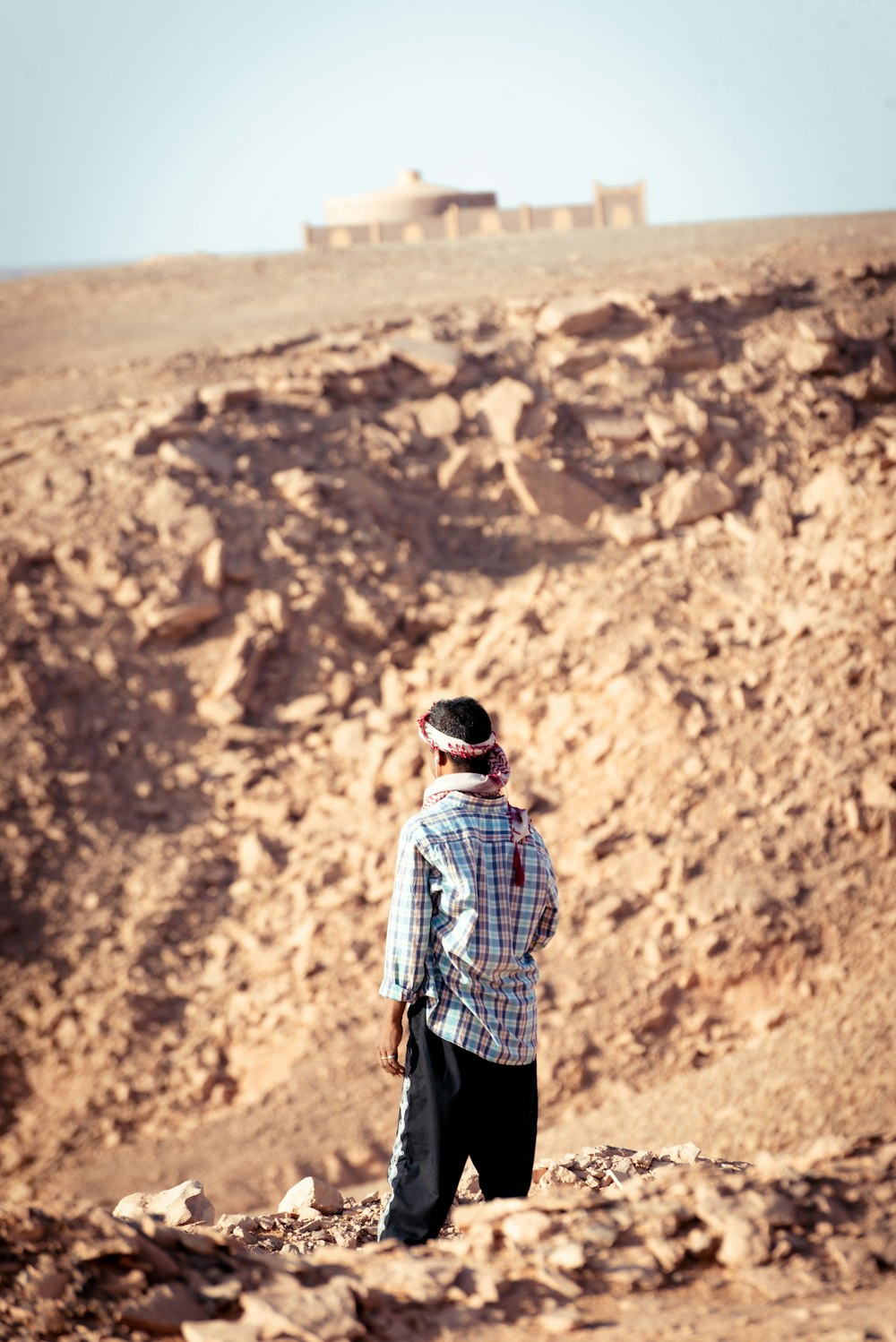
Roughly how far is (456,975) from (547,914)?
10.6 inches

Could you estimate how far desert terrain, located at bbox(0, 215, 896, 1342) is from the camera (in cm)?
300

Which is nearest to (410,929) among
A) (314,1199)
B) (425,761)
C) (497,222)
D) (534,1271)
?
(534,1271)

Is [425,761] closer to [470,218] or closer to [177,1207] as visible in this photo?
[177,1207]

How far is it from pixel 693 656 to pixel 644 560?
1208 mm

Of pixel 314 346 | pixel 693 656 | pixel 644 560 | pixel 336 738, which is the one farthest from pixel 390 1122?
pixel 314 346

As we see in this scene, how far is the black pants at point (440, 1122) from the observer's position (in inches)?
89.8

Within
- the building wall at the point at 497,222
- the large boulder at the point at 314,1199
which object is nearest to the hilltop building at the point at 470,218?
the building wall at the point at 497,222

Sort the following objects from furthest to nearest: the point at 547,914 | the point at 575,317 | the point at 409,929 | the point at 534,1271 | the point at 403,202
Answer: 1. the point at 403,202
2. the point at 575,317
3. the point at 547,914
4. the point at 409,929
5. the point at 534,1271

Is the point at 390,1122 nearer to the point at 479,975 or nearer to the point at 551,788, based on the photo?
the point at 551,788

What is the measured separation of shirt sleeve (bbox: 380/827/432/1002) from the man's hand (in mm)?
48

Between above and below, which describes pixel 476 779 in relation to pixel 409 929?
above

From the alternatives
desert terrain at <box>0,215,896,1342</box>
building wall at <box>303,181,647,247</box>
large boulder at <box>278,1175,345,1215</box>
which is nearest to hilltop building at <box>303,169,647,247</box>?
building wall at <box>303,181,647,247</box>

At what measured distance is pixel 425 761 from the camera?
6.34 meters

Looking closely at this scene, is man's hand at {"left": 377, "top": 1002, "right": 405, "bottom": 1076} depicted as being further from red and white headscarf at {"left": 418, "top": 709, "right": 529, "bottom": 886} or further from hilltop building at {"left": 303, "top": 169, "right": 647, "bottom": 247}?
hilltop building at {"left": 303, "top": 169, "right": 647, "bottom": 247}
